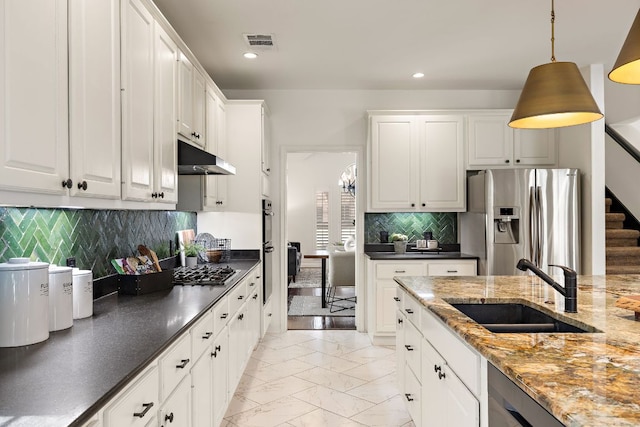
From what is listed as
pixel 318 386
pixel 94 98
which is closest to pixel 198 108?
pixel 94 98

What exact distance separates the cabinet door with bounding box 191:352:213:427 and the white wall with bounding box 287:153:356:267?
8324 millimetres

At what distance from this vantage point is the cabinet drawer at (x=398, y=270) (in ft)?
14.5

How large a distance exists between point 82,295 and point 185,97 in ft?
5.19

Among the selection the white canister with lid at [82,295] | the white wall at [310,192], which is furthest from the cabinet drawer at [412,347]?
the white wall at [310,192]

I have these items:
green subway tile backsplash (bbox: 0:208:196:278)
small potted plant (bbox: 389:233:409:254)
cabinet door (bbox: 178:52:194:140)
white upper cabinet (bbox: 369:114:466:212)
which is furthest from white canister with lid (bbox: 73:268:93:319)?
small potted plant (bbox: 389:233:409:254)

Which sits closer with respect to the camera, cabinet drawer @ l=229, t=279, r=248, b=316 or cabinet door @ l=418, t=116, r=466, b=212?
cabinet drawer @ l=229, t=279, r=248, b=316

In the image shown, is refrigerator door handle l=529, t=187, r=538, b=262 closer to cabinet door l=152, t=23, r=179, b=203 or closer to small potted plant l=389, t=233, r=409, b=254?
small potted plant l=389, t=233, r=409, b=254

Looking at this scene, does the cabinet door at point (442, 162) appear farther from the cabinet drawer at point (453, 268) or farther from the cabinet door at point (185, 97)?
the cabinet door at point (185, 97)

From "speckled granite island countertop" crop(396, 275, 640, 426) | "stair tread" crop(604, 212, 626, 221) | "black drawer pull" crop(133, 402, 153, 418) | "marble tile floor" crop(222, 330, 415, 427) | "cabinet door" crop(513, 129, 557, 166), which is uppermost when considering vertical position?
"cabinet door" crop(513, 129, 557, 166)

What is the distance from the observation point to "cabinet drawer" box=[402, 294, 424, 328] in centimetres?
234

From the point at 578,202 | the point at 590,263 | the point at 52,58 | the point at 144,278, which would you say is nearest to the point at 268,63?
the point at 144,278

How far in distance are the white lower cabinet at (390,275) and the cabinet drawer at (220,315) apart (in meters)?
2.16

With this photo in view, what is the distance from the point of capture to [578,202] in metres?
4.22

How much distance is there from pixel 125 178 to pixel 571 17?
129 inches
